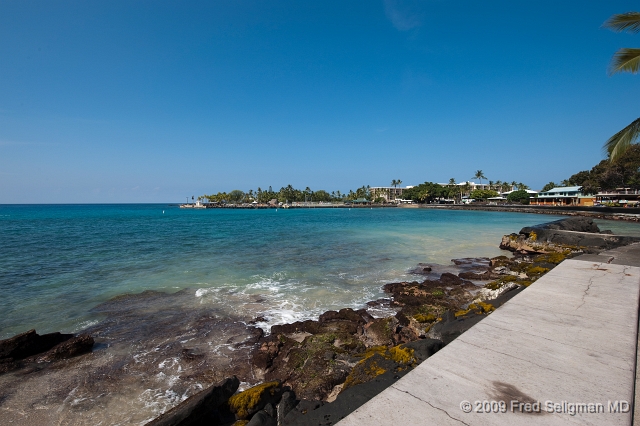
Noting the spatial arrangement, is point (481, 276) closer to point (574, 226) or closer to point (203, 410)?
point (203, 410)

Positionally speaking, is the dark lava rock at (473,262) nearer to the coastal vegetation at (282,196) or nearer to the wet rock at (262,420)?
the wet rock at (262,420)

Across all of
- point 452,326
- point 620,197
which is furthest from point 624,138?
point 620,197

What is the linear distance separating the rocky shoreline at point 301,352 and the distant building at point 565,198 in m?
88.2

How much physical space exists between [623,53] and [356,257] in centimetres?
1514

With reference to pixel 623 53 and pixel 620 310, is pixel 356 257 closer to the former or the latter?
pixel 620 310

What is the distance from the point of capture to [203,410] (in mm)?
3836

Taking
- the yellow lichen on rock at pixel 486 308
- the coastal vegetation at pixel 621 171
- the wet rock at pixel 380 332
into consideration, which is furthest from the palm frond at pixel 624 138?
the coastal vegetation at pixel 621 171

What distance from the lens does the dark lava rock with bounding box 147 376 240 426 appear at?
358 centimetres

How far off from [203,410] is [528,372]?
4.00 m

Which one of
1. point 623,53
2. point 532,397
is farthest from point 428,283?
point 623,53

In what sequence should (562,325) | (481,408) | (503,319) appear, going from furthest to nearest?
(503,319), (562,325), (481,408)

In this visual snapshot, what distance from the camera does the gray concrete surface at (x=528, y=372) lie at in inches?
106

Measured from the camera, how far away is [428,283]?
11.6 metres
